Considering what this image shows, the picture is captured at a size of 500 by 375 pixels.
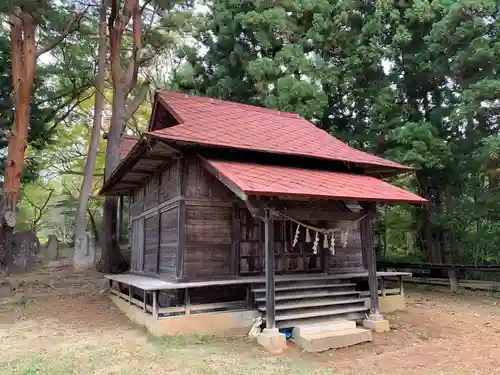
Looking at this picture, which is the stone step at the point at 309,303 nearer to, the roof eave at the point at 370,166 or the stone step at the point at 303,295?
the stone step at the point at 303,295

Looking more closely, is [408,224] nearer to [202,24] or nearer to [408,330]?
[408,330]

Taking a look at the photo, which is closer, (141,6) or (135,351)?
(135,351)

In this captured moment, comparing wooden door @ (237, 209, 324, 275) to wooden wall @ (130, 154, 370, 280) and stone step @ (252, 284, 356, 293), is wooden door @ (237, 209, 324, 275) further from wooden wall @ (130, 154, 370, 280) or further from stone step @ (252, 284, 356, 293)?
stone step @ (252, 284, 356, 293)

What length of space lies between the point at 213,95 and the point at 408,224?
875cm

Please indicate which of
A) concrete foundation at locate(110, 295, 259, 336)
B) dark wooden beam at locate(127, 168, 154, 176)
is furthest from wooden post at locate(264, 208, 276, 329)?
dark wooden beam at locate(127, 168, 154, 176)

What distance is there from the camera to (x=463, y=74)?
1189 cm

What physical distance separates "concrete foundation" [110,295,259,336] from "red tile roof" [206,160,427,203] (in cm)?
255

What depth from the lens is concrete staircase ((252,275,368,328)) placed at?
7118 mm

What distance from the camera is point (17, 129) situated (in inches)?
512

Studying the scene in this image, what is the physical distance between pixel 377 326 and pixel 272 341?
7.62 feet

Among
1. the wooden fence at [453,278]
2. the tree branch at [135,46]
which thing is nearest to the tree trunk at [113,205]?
the tree branch at [135,46]

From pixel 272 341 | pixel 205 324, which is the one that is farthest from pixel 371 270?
pixel 205 324

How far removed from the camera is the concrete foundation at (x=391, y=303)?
9.45m

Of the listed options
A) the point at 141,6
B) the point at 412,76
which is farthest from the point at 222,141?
the point at 141,6
